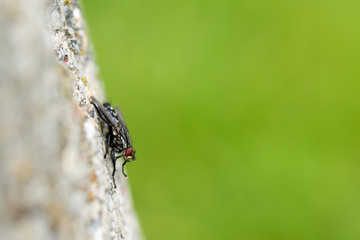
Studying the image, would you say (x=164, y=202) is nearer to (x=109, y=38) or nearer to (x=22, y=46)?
(x=109, y=38)

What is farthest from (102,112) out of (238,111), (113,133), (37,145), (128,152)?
(238,111)

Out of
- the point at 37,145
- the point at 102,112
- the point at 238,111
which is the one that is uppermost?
the point at 238,111

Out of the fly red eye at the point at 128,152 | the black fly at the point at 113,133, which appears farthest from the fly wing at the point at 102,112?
the fly red eye at the point at 128,152

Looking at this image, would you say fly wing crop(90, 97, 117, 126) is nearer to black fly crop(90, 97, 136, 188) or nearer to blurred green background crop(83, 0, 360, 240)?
black fly crop(90, 97, 136, 188)

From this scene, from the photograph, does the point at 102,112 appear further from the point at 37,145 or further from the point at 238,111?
the point at 238,111

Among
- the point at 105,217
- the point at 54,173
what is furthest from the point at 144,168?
the point at 54,173

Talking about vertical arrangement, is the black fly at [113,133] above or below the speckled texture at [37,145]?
above

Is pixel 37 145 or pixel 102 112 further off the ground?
pixel 102 112

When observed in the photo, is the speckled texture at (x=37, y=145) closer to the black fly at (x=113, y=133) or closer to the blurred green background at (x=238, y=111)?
the black fly at (x=113, y=133)

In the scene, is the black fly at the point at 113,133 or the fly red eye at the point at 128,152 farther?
the fly red eye at the point at 128,152
